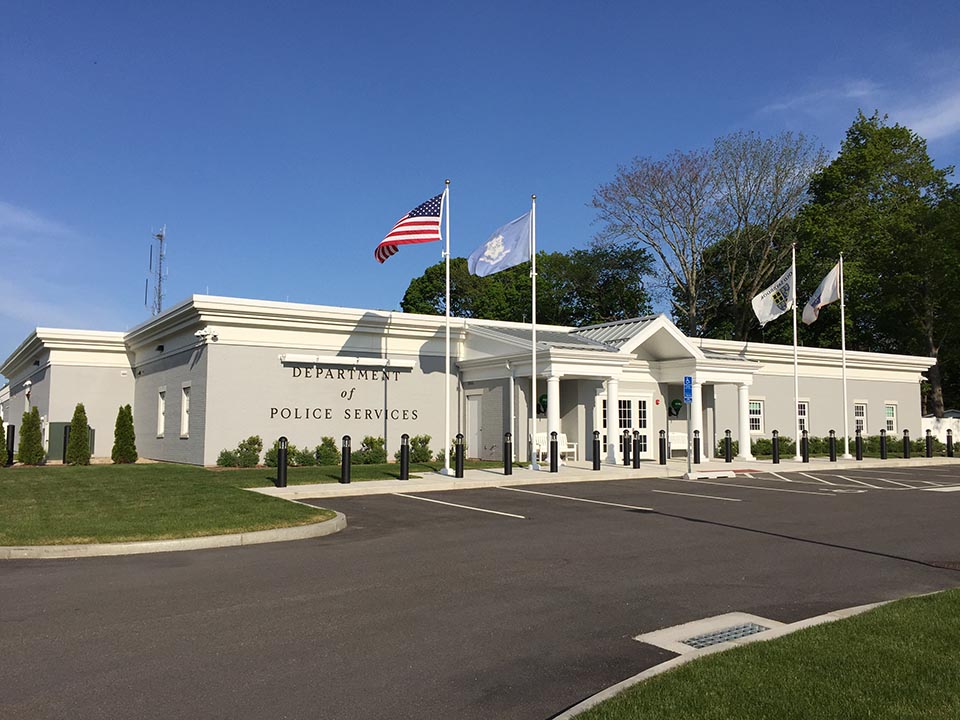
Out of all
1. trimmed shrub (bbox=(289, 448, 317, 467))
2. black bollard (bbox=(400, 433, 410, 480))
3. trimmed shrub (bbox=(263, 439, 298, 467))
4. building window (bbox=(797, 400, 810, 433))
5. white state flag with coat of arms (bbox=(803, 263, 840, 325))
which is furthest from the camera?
building window (bbox=(797, 400, 810, 433))

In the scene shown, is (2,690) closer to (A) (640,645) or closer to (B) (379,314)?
(A) (640,645)

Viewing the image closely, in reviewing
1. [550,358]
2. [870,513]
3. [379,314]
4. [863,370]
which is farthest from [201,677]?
[863,370]

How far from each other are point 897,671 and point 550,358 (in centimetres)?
1888

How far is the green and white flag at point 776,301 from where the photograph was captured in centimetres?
2936

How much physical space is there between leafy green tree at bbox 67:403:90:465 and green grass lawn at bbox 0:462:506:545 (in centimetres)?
323

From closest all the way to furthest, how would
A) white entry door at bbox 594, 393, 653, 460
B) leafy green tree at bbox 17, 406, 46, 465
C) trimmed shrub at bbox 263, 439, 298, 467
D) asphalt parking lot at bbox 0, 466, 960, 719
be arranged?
asphalt parking lot at bbox 0, 466, 960, 719, trimmed shrub at bbox 263, 439, 298, 467, leafy green tree at bbox 17, 406, 46, 465, white entry door at bbox 594, 393, 653, 460

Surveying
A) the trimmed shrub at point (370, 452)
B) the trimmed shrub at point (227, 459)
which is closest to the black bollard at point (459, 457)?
the trimmed shrub at point (370, 452)

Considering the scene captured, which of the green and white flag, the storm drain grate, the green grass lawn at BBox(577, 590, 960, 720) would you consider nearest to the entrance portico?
the green and white flag

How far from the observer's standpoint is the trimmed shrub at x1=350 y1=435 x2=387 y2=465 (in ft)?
83.1

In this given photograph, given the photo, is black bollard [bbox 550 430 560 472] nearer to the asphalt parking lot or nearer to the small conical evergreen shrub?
the asphalt parking lot

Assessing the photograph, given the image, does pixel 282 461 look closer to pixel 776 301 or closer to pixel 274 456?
pixel 274 456

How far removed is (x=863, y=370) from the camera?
3709cm

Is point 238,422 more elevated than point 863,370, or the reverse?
point 863,370

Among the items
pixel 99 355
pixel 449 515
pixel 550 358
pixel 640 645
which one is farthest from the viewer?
pixel 99 355
